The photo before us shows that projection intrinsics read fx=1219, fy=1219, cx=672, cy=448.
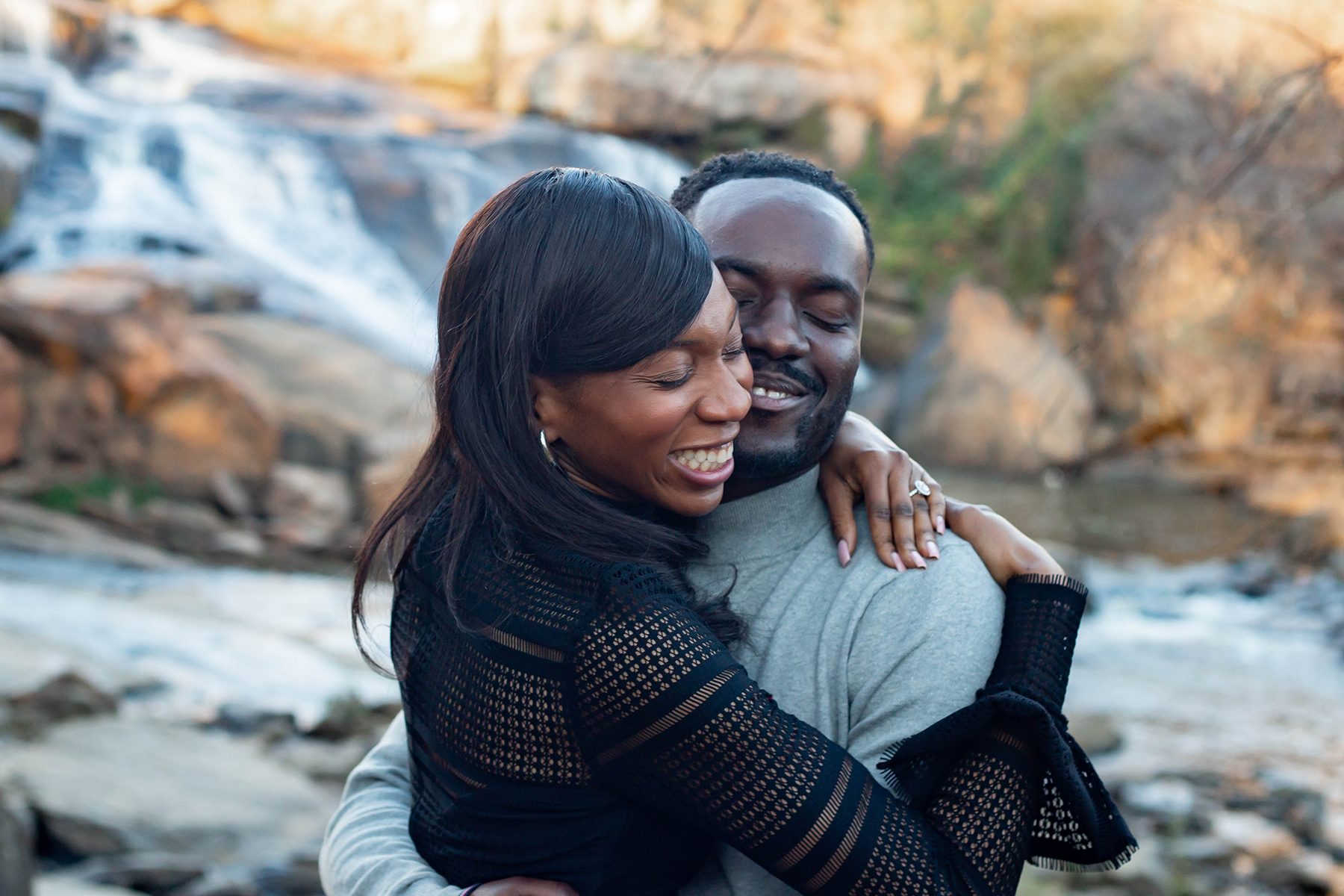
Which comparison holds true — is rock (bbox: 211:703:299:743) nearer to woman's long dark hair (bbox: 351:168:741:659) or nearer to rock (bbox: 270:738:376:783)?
rock (bbox: 270:738:376:783)

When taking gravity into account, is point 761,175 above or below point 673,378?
above

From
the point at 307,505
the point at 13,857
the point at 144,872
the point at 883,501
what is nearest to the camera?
the point at 883,501

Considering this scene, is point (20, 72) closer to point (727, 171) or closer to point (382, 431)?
point (382, 431)

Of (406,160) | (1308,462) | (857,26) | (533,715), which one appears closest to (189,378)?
(406,160)

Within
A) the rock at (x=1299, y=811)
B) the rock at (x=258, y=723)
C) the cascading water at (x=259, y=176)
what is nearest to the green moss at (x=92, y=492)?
the cascading water at (x=259, y=176)

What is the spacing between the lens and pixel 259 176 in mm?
15031

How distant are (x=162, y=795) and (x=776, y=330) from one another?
3218 millimetres

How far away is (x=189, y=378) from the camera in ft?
30.8

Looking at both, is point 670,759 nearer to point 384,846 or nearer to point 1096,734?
point 384,846

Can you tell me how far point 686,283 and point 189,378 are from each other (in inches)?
336

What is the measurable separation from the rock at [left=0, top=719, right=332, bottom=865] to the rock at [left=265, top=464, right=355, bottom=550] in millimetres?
4292

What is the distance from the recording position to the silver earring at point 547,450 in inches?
68.4

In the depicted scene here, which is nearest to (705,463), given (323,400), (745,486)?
(745,486)

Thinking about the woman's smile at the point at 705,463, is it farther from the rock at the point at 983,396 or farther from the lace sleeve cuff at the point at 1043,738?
the rock at the point at 983,396
